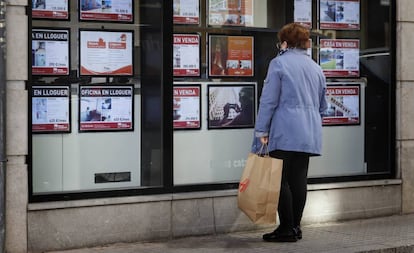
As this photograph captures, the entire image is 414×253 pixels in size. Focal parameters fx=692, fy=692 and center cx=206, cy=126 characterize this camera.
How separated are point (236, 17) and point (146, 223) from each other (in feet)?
7.66

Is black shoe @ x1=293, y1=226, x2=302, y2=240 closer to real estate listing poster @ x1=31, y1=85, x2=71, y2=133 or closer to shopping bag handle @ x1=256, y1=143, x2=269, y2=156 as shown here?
shopping bag handle @ x1=256, y1=143, x2=269, y2=156

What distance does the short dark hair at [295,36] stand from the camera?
237 inches

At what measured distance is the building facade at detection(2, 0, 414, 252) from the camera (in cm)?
586

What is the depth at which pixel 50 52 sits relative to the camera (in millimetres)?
6051

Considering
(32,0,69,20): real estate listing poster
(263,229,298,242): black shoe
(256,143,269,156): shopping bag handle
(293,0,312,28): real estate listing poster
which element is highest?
(293,0,312,28): real estate listing poster

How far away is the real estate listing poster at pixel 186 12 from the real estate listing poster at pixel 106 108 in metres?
0.84

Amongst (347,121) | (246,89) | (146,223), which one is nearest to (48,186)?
(146,223)

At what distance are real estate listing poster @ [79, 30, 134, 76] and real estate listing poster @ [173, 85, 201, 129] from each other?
0.55 meters

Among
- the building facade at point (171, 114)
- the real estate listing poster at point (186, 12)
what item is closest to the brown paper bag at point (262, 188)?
the building facade at point (171, 114)

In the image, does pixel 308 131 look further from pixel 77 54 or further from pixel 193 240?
pixel 77 54

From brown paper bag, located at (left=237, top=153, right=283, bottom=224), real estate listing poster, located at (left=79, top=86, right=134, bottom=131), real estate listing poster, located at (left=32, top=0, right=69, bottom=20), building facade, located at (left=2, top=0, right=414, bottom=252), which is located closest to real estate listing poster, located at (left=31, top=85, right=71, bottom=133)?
building facade, located at (left=2, top=0, right=414, bottom=252)

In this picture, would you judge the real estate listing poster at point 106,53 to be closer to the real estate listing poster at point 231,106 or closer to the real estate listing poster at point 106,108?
the real estate listing poster at point 106,108

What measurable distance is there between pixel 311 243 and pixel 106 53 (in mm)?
2530

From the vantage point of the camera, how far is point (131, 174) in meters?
6.51
